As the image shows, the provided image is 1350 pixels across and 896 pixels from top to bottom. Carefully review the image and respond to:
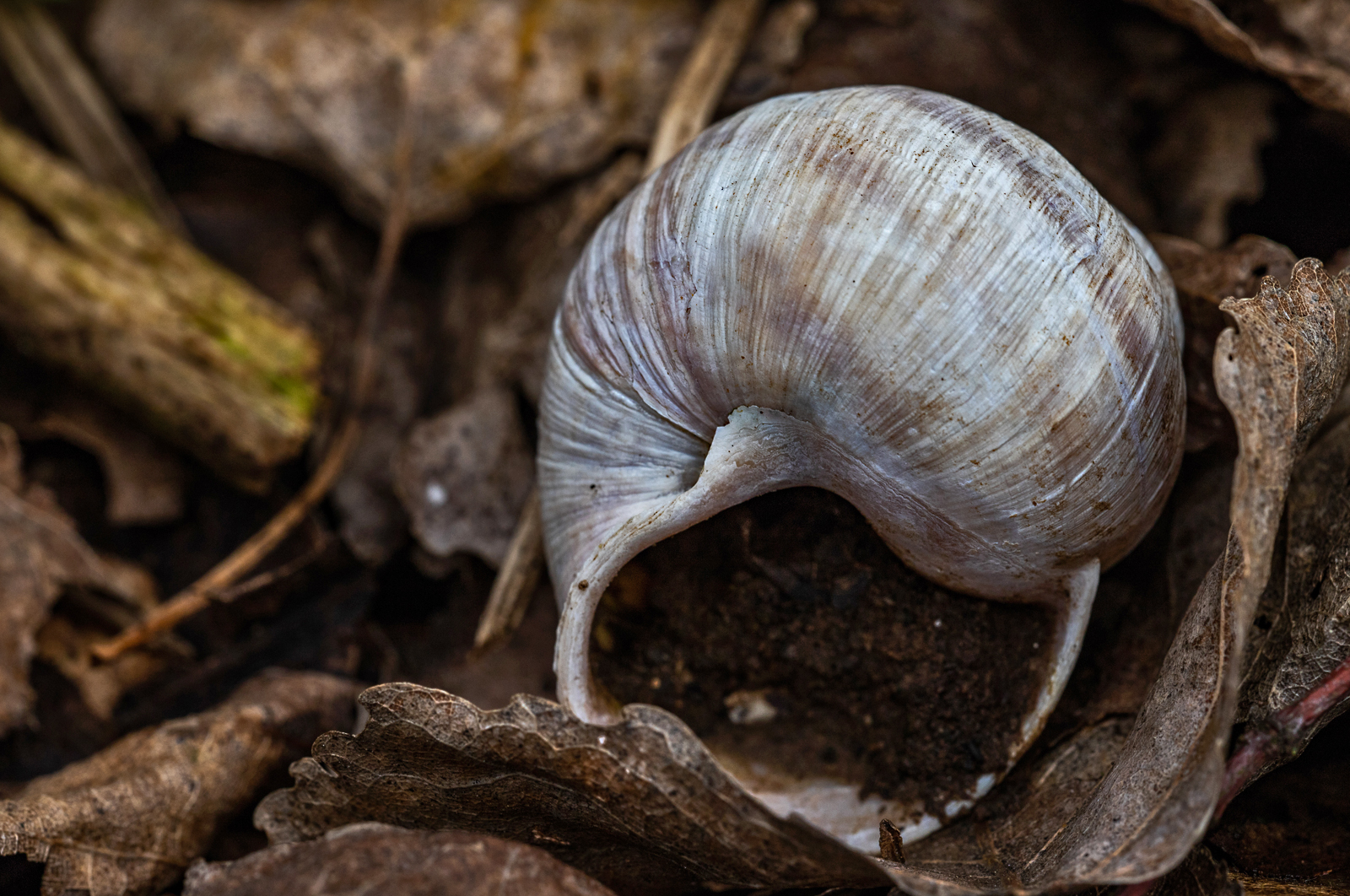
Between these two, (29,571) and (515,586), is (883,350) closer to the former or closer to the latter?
(515,586)

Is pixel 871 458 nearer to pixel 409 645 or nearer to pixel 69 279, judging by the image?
pixel 409 645

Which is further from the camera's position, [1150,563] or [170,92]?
[170,92]

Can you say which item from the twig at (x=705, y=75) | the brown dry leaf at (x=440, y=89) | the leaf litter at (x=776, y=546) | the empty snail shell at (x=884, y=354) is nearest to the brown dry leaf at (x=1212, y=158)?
the leaf litter at (x=776, y=546)

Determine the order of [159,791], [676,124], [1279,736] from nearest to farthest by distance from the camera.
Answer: [1279,736] → [159,791] → [676,124]

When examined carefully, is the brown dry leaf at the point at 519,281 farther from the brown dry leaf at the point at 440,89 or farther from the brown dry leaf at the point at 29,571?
the brown dry leaf at the point at 29,571

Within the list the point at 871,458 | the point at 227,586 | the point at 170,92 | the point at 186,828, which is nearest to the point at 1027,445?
the point at 871,458

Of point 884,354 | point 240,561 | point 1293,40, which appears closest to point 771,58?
point 1293,40
